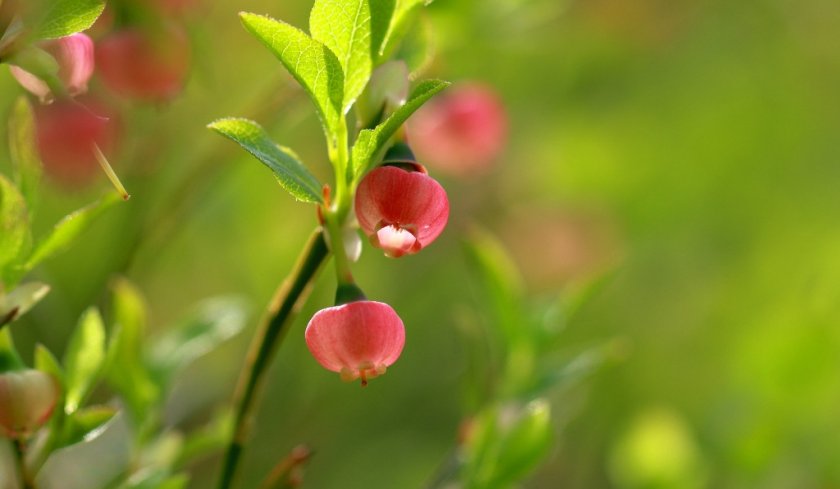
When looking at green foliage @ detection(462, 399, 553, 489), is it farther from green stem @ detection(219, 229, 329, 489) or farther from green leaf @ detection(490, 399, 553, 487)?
green stem @ detection(219, 229, 329, 489)

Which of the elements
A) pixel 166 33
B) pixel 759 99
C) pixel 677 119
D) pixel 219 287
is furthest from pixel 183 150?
pixel 759 99

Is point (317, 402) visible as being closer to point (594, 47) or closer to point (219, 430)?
point (219, 430)

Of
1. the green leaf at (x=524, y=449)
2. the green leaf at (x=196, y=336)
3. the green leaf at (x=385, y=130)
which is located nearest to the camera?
the green leaf at (x=385, y=130)

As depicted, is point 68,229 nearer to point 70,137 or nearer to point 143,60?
point 143,60

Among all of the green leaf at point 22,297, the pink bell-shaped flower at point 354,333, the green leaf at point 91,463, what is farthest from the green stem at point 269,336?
the green leaf at point 91,463

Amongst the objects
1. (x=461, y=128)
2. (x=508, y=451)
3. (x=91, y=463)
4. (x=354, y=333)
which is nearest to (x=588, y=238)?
(x=461, y=128)

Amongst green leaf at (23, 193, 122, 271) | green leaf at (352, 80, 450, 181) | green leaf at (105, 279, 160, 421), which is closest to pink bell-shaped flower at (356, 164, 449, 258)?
green leaf at (352, 80, 450, 181)

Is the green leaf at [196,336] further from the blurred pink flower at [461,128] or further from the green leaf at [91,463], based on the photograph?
the blurred pink flower at [461,128]
